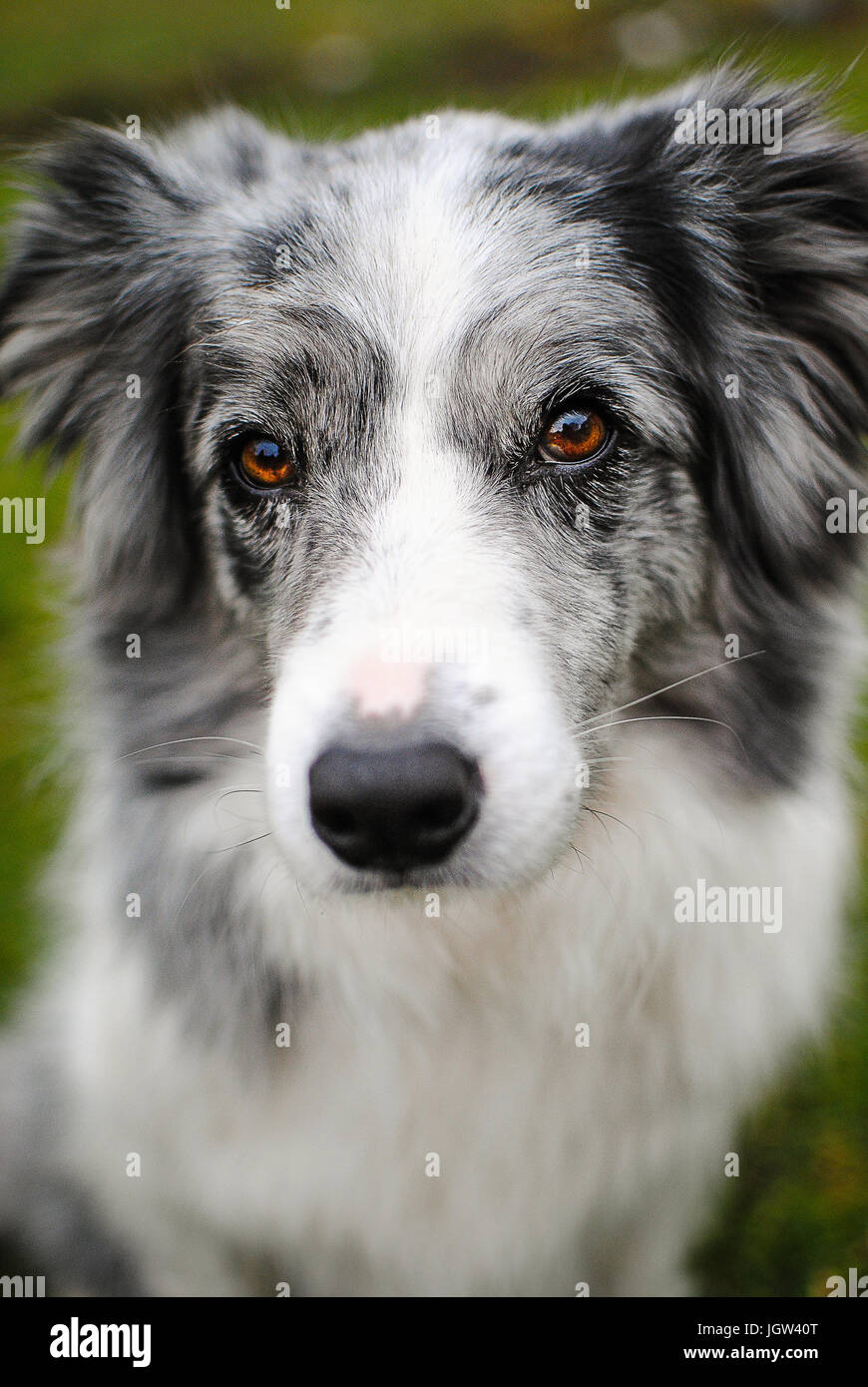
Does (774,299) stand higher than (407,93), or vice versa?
(407,93)

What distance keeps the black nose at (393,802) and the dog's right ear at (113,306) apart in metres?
1.05

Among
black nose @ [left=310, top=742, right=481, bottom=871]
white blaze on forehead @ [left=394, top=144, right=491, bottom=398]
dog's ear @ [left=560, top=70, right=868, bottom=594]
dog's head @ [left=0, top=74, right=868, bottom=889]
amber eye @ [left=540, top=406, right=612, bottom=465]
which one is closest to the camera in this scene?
black nose @ [left=310, top=742, right=481, bottom=871]

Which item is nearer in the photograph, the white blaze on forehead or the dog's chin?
the dog's chin

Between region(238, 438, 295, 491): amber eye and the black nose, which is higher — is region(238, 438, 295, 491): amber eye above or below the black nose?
above

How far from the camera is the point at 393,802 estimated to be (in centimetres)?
190

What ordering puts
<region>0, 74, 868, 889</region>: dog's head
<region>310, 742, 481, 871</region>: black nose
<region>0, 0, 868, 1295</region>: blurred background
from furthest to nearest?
<region>0, 0, 868, 1295</region>: blurred background → <region>0, 74, 868, 889</region>: dog's head → <region>310, 742, 481, 871</region>: black nose

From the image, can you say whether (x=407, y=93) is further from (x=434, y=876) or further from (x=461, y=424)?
(x=434, y=876)

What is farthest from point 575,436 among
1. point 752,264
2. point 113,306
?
point 113,306

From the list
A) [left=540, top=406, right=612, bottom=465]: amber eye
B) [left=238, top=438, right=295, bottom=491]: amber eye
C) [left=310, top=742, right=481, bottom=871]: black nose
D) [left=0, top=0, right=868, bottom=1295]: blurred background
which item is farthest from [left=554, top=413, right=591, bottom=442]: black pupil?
[left=0, top=0, right=868, bottom=1295]: blurred background

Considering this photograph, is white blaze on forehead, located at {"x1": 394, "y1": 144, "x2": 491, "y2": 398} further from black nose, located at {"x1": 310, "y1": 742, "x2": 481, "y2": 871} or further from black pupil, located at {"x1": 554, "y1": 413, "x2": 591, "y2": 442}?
black nose, located at {"x1": 310, "y1": 742, "x2": 481, "y2": 871}

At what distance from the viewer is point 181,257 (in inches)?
102

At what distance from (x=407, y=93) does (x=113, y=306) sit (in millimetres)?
4606

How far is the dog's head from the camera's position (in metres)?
2.02
